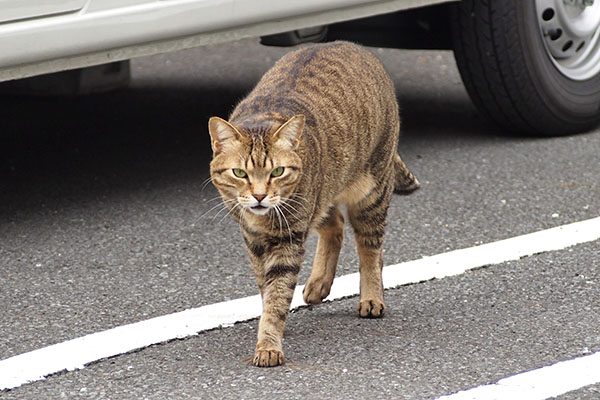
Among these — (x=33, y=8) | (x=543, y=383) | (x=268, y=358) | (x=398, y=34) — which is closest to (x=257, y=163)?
(x=268, y=358)

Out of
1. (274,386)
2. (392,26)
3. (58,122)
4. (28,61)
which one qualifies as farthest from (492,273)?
(58,122)

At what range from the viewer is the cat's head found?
329 cm

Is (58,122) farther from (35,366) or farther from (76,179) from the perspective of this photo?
(35,366)

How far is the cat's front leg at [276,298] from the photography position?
331 cm

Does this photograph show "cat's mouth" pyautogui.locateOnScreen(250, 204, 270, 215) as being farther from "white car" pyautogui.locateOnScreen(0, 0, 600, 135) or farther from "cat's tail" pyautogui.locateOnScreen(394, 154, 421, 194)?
"white car" pyautogui.locateOnScreen(0, 0, 600, 135)

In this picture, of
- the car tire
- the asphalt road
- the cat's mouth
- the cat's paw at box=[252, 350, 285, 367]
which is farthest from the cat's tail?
the car tire

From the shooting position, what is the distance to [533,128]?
19.4 ft

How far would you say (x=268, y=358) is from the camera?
10.7 feet

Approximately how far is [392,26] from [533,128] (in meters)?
0.98

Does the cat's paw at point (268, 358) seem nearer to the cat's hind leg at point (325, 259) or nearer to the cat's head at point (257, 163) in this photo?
the cat's head at point (257, 163)

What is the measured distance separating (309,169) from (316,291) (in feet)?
1.82

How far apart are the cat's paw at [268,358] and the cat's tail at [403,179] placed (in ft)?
3.70

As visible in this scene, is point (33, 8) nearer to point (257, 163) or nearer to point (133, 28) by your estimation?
point (133, 28)

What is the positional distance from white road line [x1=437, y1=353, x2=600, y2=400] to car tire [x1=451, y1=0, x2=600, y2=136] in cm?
269
